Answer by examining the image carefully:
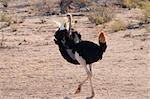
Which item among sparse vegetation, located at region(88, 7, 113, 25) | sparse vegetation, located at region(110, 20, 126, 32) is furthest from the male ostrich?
sparse vegetation, located at region(88, 7, 113, 25)

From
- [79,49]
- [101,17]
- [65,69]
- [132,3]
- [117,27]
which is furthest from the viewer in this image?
[132,3]

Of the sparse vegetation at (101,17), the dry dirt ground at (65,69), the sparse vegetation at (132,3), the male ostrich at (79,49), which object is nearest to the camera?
the male ostrich at (79,49)

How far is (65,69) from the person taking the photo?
15930mm

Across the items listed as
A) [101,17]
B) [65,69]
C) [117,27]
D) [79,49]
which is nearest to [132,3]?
[101,17]

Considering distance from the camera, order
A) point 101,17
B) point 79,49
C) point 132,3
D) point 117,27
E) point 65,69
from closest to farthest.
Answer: point 79,49, point 65,69, point 117,27, point 101,17, point 132,3

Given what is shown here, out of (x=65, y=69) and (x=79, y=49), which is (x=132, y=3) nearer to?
(x=65, y=69)

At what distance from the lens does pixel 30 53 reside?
758 inches

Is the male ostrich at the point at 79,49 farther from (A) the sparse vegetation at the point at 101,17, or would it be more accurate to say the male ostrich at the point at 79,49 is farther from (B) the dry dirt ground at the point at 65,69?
(A) the sparse vegetation at the point at 101,17

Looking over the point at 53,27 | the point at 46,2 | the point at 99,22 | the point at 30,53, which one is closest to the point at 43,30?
the point at 53,27

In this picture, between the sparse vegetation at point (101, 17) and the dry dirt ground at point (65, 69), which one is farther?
the sparse vegetation at point (101, 17)

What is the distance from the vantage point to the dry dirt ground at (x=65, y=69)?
12.9 meters

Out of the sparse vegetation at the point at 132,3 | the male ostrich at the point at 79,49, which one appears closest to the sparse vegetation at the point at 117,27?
the sparse vegetation at the point at 132,3

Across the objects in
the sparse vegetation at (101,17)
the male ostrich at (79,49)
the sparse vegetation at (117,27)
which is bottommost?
the sparse vegetation at (101,17)

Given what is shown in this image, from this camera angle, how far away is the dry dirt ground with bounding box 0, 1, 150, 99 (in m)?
12.9
